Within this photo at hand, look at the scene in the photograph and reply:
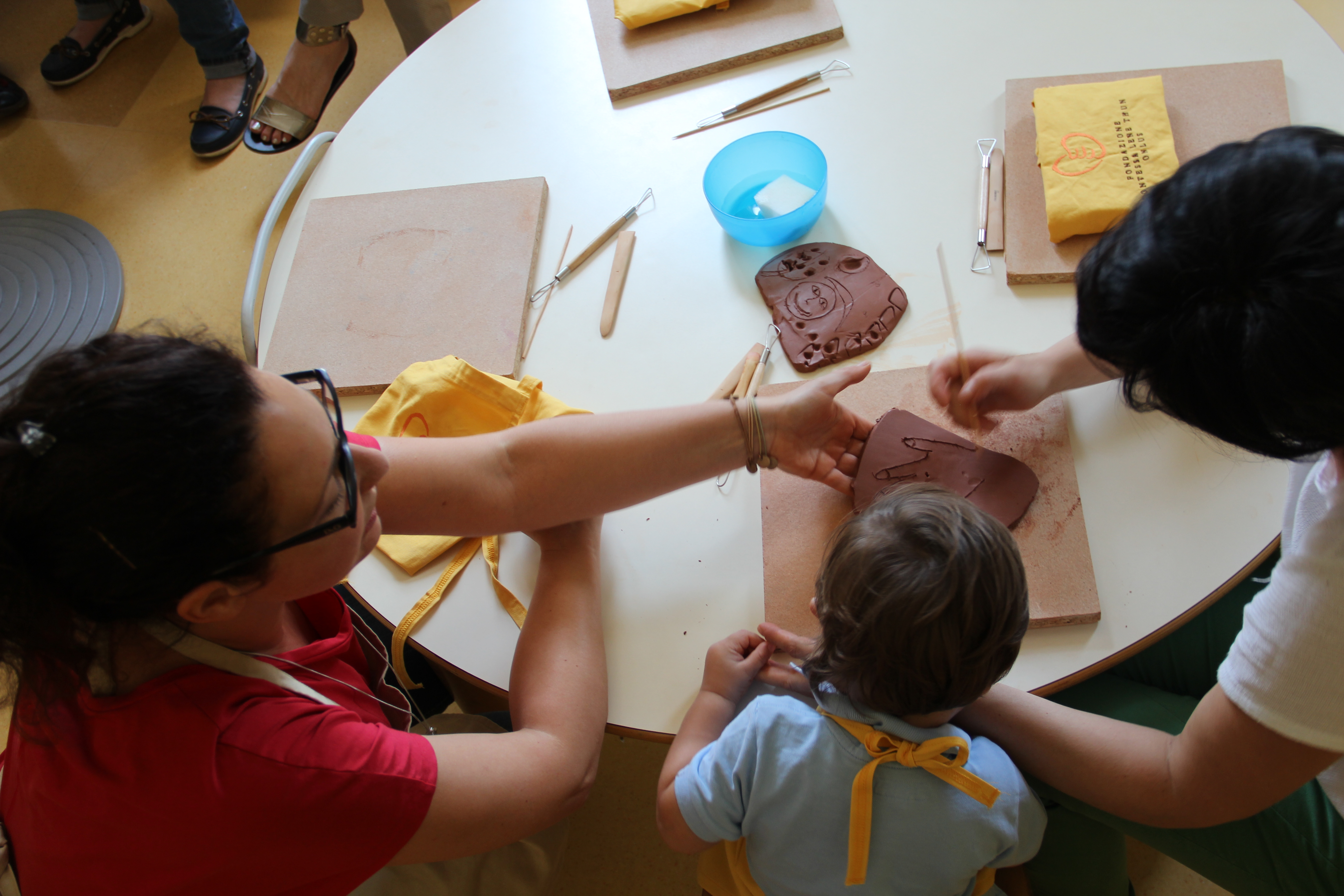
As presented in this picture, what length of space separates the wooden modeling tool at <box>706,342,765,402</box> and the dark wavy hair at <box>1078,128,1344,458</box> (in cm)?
55

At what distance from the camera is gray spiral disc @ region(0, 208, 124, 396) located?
2.67 metres

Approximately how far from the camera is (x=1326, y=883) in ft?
3.24

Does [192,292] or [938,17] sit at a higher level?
[938,17]

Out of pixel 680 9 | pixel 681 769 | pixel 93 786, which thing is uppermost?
pixel 680 9

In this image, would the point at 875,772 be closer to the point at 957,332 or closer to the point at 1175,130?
the point at 957,332

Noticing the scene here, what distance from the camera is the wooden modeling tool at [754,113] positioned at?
148 cm

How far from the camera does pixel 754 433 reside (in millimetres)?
1133

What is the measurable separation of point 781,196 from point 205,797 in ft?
3.83

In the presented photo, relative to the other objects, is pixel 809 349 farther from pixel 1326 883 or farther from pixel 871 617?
pixel 1326 883

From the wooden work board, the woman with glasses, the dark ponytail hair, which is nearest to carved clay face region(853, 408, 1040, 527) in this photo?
the wooden work board

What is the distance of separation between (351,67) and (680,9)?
59.4 inches

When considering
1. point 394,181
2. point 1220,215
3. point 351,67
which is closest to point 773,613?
point 1220,215

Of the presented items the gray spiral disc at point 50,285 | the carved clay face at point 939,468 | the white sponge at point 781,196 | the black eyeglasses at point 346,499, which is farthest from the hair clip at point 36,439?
the gray spiral disc at point 50,285

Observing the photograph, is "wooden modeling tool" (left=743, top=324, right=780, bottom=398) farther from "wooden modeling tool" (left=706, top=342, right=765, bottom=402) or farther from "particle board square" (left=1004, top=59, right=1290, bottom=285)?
"particle board square" (left=1004, top=59, right=1290, bottom=285)
